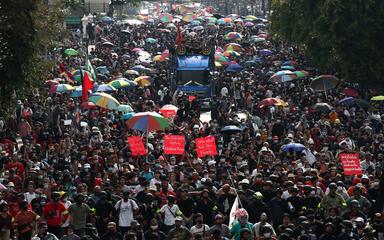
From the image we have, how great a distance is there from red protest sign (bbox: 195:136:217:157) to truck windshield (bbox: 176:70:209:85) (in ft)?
69.1

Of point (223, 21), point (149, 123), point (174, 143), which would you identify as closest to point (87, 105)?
point (149, 123)

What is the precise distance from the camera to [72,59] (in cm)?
5838

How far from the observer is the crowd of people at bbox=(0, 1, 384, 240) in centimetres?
1842

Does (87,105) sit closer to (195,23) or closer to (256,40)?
(256,40)

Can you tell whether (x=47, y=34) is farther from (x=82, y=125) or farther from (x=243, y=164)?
(x=243, y=164)

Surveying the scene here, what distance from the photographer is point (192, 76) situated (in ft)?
152

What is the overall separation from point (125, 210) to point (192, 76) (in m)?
26.9

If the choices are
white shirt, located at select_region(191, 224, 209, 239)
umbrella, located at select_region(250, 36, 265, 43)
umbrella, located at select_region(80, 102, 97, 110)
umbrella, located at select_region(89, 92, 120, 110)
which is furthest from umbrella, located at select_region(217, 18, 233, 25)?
white shirt, located at select_region(191, 224, 209, 239)

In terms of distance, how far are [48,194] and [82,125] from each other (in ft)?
33.5

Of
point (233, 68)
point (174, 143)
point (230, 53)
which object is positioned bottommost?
point (230, 53)

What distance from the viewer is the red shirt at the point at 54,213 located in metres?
19.3

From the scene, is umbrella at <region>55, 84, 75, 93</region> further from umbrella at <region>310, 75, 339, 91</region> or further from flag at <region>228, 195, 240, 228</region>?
flag at <region>228, 195, 240, 228</region>

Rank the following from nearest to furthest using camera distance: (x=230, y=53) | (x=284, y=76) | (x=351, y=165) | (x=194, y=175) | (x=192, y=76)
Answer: (x=194, y=175), (x=351, y=165), (x=284, y=76), (x=192, y=76), (x=230, y=53)

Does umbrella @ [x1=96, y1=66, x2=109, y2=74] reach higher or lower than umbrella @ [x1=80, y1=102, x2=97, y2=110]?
lower
